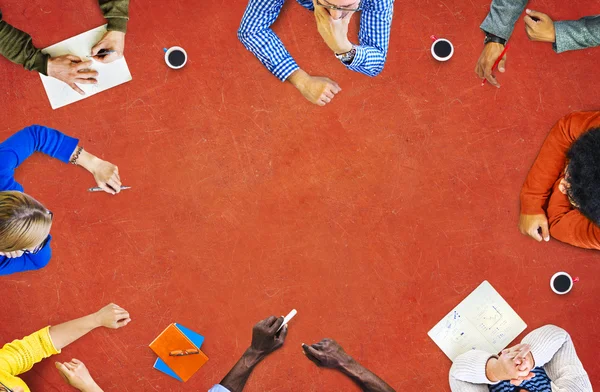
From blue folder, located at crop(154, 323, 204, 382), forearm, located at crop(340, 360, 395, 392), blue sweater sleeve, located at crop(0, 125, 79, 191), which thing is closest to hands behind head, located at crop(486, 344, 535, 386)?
forearm, located at crop(340, 360, 395, 392)

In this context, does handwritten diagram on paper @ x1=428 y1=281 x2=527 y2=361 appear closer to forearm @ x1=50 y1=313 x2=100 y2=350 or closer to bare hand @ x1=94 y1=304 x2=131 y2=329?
bare hand @ x1=94 y1=304 x2=131 y2=329

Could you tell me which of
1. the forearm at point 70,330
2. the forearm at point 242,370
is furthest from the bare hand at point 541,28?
the forearm at point 70,330

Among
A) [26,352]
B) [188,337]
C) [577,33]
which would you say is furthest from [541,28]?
[26,352]

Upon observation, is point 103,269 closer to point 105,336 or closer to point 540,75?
point 105,336

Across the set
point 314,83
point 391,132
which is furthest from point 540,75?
point 314,83

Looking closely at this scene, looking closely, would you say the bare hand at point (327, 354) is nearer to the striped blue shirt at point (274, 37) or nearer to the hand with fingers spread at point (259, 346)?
the hand with fingers spread at point (259, 346)

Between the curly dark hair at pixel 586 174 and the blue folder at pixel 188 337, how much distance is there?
5.92ft

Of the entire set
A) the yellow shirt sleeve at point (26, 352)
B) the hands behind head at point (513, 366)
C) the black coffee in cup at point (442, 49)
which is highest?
the black coffee in cup at point (442, 49)

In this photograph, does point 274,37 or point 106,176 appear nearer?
point 274,37

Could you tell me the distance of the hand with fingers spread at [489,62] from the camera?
7.64ft

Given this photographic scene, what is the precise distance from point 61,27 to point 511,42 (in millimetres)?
2245

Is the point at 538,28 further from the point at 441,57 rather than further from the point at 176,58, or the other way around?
the point at 176,58

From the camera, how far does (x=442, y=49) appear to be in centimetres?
264

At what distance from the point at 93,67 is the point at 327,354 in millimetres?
1809
